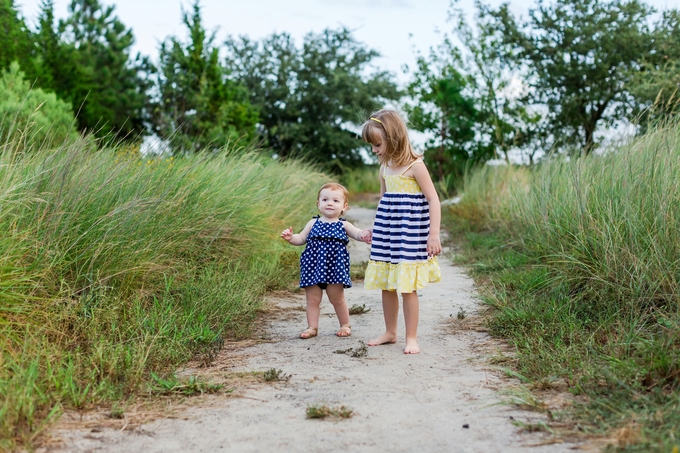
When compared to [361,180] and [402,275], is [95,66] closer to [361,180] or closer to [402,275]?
[361,180]

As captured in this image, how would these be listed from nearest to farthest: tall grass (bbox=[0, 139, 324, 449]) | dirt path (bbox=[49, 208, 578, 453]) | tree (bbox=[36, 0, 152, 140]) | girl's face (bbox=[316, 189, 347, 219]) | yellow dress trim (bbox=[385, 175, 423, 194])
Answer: dirt path (bbox=[49, 208, 578, 453])
tall grass (bbox=[0, 139, 324, 449])
yellow dress trim (bbox=[385, 175, 423, 194])
girl's face (bbox=[316, 189, 347, 219])
tree (bbox=[36, 0, 152, 140])

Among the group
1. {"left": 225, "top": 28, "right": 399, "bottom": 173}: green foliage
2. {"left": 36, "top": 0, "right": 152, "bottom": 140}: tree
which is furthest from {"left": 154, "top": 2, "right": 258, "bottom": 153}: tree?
{"left": 225, "top": 28, "right": 399, "bottom": 173}: green foliage

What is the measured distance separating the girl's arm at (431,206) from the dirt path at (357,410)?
0.68m

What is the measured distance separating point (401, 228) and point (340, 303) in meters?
0.78

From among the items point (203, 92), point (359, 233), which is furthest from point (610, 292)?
point (203, 92)

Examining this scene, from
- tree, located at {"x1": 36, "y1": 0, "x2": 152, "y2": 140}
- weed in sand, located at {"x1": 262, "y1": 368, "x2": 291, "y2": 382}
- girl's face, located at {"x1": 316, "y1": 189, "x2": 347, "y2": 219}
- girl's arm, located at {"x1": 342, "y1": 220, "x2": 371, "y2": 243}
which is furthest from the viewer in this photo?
tree, located at {"x1": 36, "y1": 0, "x2": 152, "y2": 140}

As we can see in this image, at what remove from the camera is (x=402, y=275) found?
429 centimetres

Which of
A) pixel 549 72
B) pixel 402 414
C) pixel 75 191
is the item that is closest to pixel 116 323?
pixel 75 191

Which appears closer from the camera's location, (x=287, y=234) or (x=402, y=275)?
(x=402, y=275)

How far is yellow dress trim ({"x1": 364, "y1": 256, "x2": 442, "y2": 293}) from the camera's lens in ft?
14.1

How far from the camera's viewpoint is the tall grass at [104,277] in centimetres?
329

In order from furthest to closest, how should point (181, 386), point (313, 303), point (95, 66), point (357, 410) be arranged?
point (95, 66) → point (313, 303) → point (181, 386) → point (357, 410)

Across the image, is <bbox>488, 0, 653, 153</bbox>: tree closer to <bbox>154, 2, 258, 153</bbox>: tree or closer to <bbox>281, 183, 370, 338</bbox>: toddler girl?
<bbox>154, 2, 258, 153</bbox>: tree

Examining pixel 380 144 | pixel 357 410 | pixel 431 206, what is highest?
pixel 380 144
